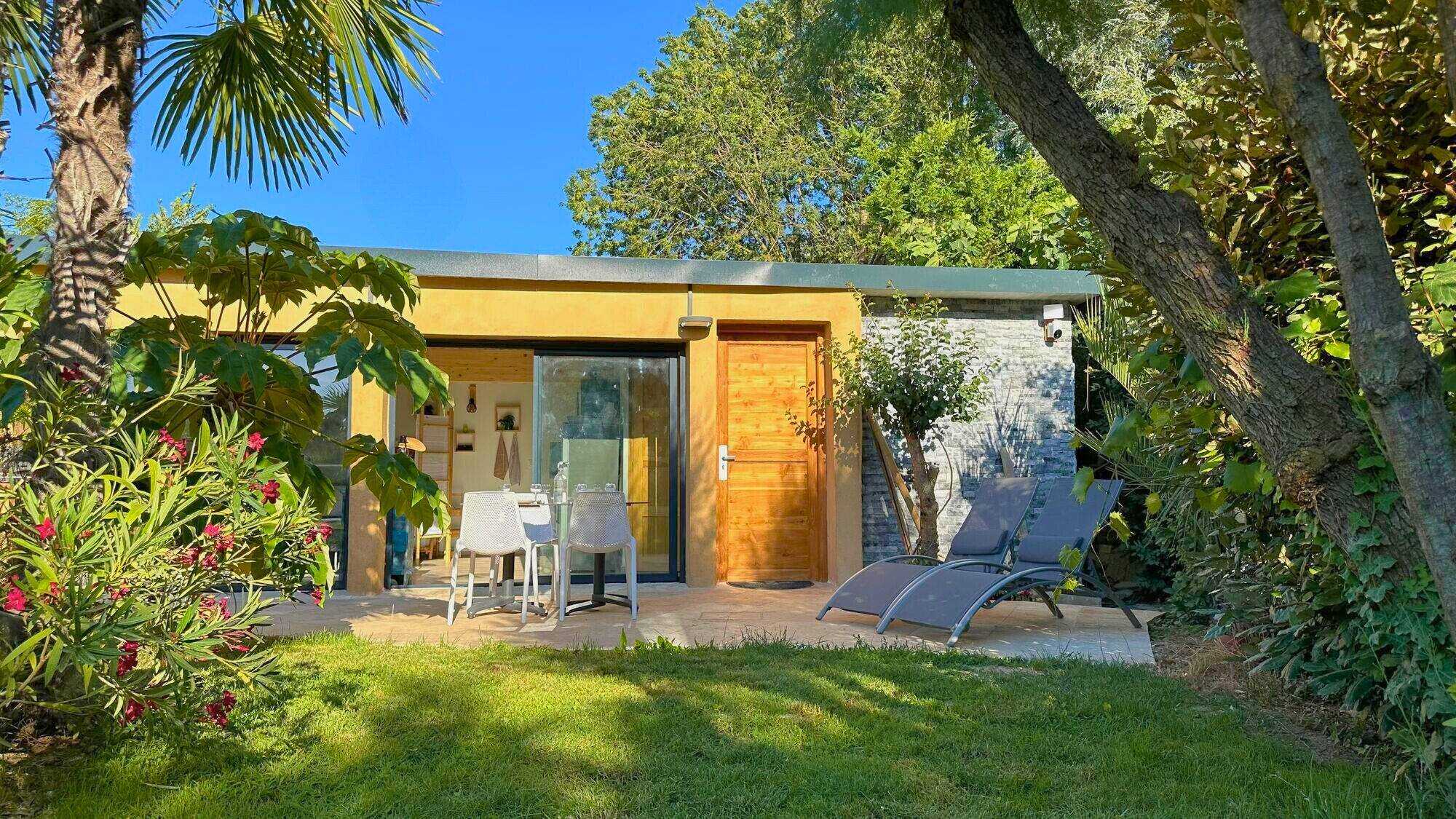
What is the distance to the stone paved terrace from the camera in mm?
5348

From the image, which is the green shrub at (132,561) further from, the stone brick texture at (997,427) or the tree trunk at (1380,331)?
the stone brick texture at (997,427)

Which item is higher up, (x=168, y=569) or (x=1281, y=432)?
(x=1281, y=432)

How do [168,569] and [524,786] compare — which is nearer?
[168,569]

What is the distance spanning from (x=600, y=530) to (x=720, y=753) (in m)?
3.42

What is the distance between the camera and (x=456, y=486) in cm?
1407

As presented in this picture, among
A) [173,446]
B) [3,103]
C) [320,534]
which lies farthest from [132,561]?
[3,103]

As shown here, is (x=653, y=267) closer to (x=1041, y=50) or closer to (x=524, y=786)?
(x=1041, y=50)

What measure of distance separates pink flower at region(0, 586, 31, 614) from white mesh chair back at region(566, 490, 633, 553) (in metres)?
4.20

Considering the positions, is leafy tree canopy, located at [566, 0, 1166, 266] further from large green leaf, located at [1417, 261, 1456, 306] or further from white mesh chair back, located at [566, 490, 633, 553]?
large green leaf, located at [1417, 261, 1456, 306]

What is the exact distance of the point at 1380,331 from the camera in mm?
1988

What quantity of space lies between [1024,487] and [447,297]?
4.84 m

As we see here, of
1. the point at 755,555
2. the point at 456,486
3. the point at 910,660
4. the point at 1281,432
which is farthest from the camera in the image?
the point at 456,486

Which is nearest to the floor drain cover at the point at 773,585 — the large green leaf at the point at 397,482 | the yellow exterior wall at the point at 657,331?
the yellow exterior wall at the point at 657,331

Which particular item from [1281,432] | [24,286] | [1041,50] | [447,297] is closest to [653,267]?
[447,297]
